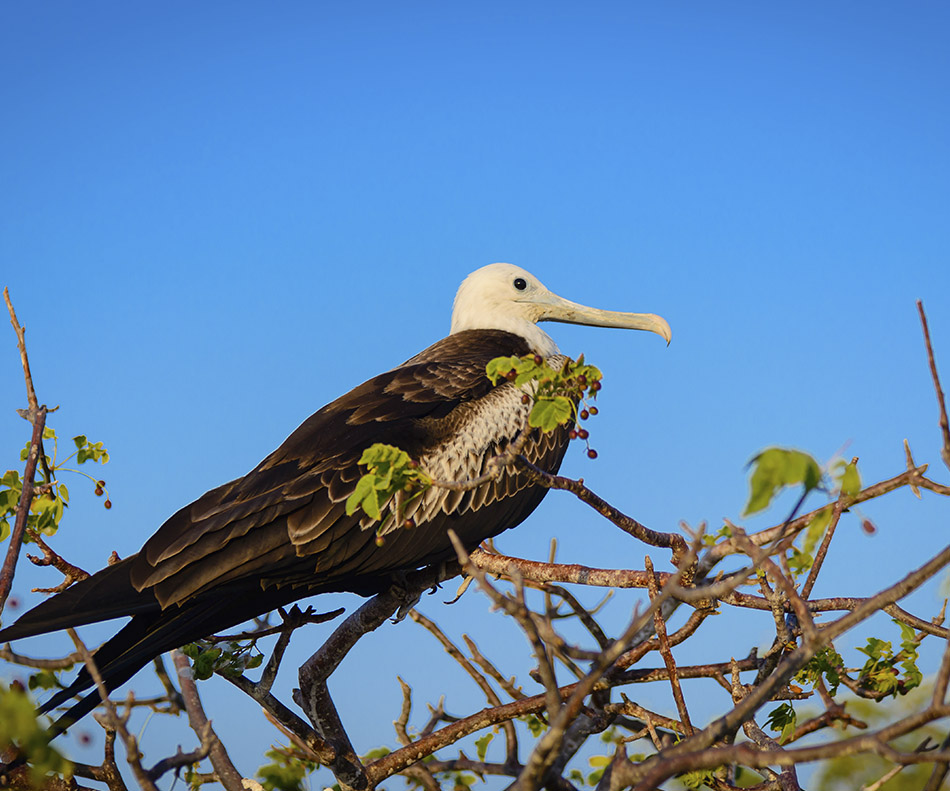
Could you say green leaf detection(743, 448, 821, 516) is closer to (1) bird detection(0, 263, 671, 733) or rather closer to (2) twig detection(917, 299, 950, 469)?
(2) twig detection(917, 299, 950, 469)

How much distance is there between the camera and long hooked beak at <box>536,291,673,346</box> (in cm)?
564

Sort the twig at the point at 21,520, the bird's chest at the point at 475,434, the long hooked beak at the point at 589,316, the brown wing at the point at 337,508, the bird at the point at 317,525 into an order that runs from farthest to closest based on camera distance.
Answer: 1. the long hooked beak at the point at 589,316
2. the bird's chest at the point at 475,434
3. the brown wing at the point at 337,508
4. the bird at the point at 317,525
5. the twig at the point at 21,520

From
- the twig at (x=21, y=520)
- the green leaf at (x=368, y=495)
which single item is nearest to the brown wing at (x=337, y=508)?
the twig at (x=21, y=520)

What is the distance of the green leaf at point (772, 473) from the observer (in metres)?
1.52

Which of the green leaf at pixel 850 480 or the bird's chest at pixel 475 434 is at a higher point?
the bird's chest at pixel 475 434

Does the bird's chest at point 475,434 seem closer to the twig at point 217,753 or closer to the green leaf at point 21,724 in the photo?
the twig at point 217,753

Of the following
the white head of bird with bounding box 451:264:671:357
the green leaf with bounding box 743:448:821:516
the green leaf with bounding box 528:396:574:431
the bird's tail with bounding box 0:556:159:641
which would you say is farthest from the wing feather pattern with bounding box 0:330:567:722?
the green leaf with bounding box 743:448:821:516

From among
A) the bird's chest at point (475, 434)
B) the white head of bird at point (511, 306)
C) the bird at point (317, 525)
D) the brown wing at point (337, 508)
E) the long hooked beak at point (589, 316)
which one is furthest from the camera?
the white head of bird at point (511, 306)

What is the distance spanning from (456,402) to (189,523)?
1.33 m

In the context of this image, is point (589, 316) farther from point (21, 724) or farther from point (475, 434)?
point (21, 724)

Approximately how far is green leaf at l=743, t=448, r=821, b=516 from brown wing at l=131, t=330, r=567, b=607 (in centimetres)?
264

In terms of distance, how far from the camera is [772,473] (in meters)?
1.53

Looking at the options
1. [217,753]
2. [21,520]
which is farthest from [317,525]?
[21,520]

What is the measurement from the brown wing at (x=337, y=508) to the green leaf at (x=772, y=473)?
2640 mm
